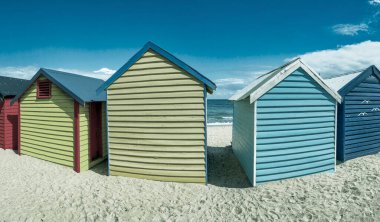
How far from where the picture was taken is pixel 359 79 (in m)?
8.50

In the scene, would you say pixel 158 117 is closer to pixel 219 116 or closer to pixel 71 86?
pixel 71 86

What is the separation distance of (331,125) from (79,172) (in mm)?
9612

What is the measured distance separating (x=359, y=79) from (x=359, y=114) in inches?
57.5

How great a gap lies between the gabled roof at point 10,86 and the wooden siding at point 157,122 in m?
8.27

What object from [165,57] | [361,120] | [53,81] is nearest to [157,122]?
[165,57]

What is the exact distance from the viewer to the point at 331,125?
748cm

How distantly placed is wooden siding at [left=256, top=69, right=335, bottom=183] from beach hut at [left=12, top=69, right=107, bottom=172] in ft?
22.0

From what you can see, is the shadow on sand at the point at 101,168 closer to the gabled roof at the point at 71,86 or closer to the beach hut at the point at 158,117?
the beach hut at the point at 158,117

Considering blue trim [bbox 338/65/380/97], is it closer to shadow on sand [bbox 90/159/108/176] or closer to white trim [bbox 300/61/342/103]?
white trim [bbox 300/61/342/103]

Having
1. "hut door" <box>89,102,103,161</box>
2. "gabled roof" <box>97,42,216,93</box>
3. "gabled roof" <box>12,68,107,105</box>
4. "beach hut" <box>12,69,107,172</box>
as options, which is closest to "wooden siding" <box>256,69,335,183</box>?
"gabled roof" <box>97,42,216,93</box>

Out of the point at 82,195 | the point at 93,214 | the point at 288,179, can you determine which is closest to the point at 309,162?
the point at 288,179

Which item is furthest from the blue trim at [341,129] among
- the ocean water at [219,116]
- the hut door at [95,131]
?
the hut door at [95,131]

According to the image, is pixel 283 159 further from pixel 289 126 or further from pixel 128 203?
pixel 128 203

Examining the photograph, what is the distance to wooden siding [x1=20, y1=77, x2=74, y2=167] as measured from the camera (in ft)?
29.2
